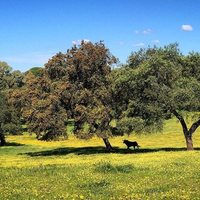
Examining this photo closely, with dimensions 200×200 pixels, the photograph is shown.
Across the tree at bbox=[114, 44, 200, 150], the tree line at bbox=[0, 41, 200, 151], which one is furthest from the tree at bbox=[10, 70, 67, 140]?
the tree at bbox=[114, 44, 200, 150]

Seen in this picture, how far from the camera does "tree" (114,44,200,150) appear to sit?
43697mm

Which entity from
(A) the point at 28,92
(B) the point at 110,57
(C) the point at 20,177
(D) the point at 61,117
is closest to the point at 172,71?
(B) the point at 110,57

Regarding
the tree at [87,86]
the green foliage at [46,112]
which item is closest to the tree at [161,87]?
the tree at [87,86]

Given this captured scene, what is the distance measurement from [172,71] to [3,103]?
40.7 m

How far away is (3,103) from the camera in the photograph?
76438 mm

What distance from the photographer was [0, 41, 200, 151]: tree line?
44656 mm

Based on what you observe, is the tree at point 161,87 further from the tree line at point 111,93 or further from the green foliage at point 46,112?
the green foliage at point 46,112

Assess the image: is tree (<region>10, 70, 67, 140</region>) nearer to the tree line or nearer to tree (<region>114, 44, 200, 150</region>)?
the tree line

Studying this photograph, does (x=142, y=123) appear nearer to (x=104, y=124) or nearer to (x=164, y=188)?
(x=104, y=124)

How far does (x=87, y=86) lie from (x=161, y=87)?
980 centimetres

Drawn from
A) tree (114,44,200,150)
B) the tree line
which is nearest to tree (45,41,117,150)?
the tree line

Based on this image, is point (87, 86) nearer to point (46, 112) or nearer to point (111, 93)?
point (111, 93)

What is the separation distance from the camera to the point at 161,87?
44.6m

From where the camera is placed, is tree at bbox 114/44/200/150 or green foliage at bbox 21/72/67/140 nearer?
tree at bbox 114/44/200/150
